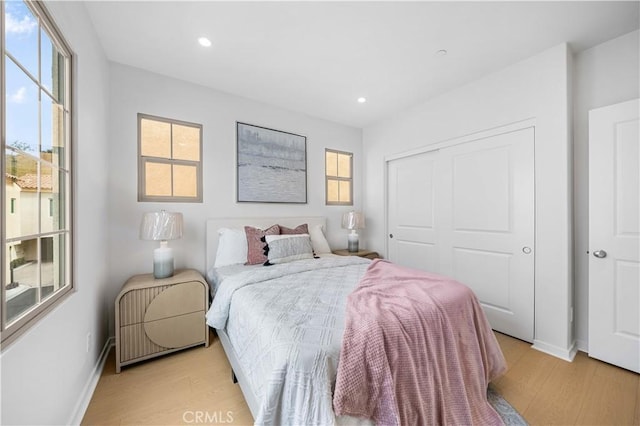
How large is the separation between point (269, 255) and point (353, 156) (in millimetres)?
2312

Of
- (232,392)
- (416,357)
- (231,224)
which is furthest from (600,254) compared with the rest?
(231,224)

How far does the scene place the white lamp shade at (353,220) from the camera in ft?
12.0

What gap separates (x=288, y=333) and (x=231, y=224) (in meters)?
1.95

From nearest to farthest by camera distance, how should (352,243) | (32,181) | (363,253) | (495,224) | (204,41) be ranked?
(32,181) < (204,41) < (495,224) < (363,253) < (352,243)

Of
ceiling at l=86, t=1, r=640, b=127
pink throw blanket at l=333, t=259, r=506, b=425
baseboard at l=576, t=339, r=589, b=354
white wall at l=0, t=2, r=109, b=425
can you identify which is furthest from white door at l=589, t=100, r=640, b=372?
white wall at l=0, t=2, r=109, b=425

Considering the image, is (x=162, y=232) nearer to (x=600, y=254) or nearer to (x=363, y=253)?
(x=363, y=253)

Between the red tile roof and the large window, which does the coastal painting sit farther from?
the red tile roof

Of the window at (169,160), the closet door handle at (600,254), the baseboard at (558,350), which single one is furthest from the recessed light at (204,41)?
the baseboard at (558,350)

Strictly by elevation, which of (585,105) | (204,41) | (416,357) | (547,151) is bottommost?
(416,357)

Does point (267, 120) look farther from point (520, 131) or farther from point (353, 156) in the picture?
point (520, 131)

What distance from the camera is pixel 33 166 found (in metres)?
1.15

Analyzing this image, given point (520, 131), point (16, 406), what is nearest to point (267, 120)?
point (520, 131)

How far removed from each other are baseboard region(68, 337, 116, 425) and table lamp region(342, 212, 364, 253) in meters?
2.83

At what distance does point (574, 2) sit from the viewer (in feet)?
5.58
